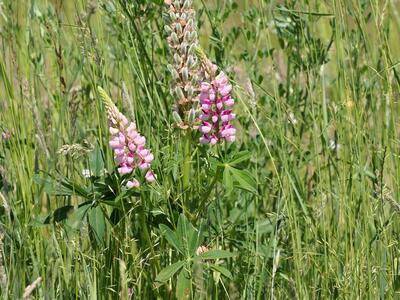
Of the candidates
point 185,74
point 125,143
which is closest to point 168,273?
point 125,143

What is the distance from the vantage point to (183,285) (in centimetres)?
195

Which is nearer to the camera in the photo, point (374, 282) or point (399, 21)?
point (374, 282)

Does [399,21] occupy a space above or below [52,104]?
above

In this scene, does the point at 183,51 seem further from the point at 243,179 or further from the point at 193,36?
the point at 243,179

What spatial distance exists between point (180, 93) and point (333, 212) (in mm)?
729

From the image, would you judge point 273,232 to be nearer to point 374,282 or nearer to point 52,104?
point 374,282

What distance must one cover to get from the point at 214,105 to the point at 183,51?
154 mm

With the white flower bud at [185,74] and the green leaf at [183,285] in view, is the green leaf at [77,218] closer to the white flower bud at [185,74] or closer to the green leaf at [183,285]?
the green leaf at [183,285]

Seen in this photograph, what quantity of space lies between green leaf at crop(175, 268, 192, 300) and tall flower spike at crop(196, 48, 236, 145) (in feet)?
1.01

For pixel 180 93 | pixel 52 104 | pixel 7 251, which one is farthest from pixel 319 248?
pixel 52 104

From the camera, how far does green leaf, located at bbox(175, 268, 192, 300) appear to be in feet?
6.36

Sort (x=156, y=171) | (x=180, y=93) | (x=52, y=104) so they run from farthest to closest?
(x=52, y=104) → (x=156, y=171) → (x=180, y=93)

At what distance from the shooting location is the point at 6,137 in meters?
2.40

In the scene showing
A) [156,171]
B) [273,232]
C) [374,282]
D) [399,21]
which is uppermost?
[399,21]
